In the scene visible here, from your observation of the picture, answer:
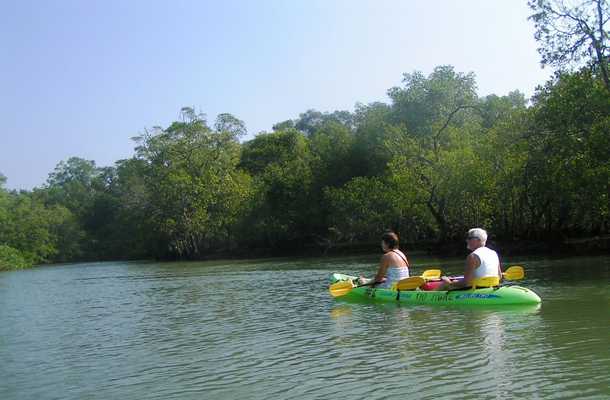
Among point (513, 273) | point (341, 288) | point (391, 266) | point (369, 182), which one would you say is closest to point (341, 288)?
point (341, 288)

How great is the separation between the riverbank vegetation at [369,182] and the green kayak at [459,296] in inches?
451

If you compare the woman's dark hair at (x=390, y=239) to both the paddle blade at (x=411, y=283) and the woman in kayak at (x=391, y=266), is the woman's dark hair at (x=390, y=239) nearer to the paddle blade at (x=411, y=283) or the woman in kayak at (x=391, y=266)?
the woman in kayak at (x=391, y=266)

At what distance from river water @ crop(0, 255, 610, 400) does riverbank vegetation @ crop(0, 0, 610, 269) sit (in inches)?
345

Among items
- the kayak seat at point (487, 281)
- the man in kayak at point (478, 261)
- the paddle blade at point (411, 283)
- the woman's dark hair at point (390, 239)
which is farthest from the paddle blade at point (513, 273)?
the woman's dark hair at point (390, 239)

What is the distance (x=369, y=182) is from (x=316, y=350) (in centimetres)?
3466

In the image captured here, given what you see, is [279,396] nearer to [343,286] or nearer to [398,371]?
[398,371]

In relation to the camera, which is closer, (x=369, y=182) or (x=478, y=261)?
(x=478, y=261)

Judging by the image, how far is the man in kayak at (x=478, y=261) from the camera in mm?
13086

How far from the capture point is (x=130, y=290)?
25672mm

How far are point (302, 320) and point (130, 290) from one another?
45.2 ft

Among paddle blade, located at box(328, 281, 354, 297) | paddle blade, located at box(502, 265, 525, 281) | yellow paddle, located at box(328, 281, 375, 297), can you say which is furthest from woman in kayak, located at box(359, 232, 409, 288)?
paddle blade, located at box(502, 265, 525, 281)

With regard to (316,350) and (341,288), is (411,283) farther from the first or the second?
(316,350)

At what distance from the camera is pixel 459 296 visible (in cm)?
1398

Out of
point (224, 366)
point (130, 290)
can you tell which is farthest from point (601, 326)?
point (130, 290)
